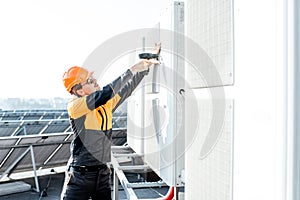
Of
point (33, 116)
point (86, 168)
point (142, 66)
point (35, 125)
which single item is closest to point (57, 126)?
point (35, 125)

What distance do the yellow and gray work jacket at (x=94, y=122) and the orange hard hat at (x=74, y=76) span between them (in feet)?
0.46

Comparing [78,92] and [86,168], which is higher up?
[78,92]

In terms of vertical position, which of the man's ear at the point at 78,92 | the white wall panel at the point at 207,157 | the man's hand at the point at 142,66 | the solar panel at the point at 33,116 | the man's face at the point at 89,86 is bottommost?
the solar panel at the point at 33,116

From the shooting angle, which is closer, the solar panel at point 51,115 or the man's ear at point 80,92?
the man's ear at point 80,92

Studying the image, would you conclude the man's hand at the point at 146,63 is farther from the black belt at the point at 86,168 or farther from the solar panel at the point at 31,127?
the solar panel at the point at 31,127

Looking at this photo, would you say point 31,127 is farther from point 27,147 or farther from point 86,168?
point 86,168

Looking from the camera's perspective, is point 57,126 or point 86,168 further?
point 57,126

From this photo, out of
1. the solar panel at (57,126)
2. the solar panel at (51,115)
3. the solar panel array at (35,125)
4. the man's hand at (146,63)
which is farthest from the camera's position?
the solar panel at (51,115)

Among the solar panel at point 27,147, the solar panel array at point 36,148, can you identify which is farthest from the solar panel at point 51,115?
the solar panel at point 27,147

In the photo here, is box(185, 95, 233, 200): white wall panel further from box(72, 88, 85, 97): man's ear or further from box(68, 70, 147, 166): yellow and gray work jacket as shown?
box(72, 88, 85, 97): man's ear

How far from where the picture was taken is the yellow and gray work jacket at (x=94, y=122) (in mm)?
2348

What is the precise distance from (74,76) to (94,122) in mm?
407

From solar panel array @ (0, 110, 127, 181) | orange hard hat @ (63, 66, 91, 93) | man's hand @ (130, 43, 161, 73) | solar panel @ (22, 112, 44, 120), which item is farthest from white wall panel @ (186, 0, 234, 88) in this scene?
solar panel @ (22, 112, 44, 120)

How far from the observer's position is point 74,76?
248cm
